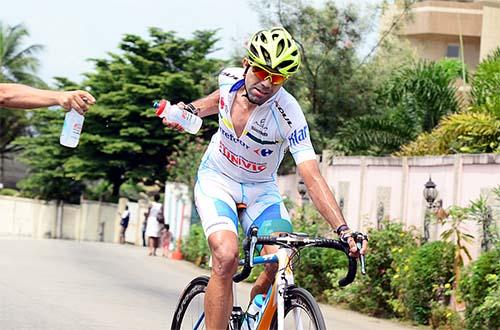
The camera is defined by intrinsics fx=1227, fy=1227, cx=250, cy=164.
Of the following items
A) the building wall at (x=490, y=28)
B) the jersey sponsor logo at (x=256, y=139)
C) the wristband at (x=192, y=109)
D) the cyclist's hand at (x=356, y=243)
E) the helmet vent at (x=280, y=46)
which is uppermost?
the building wall at (x=490, y=28)

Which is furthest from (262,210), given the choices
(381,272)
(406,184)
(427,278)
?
(406,184)

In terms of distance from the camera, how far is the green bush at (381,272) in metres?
16.8

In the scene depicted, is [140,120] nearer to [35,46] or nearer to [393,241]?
[35,46]

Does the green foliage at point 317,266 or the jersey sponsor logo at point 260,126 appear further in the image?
the green foliage at point 317,266

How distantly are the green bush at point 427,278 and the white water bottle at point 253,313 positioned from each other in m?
8.17

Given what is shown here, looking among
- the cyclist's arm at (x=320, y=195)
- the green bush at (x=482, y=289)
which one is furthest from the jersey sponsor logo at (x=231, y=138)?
the green bush at (x=482, y=289)

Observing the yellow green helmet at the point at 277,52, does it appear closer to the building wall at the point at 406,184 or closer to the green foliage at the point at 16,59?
the building wall at the point at 406,184

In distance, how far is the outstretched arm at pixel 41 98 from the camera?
651 centimetres

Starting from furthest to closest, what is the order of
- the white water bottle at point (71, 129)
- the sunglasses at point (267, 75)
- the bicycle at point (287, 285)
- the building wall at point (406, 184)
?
the building wall at point (406, 184), the sunglasses at point (267, 75), the white water bottle at point (71, 129), the bicycle at point (287, 285)

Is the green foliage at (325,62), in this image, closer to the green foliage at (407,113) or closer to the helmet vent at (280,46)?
the green foliage at (407,113)

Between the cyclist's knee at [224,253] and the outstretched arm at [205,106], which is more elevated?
the outstretched arm at [205,106]

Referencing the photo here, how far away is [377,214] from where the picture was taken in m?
20.3

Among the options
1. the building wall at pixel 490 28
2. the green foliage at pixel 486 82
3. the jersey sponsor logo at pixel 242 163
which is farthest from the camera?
the building wall at pixel 490 28

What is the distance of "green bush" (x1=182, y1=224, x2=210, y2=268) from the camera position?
92.0 feet
